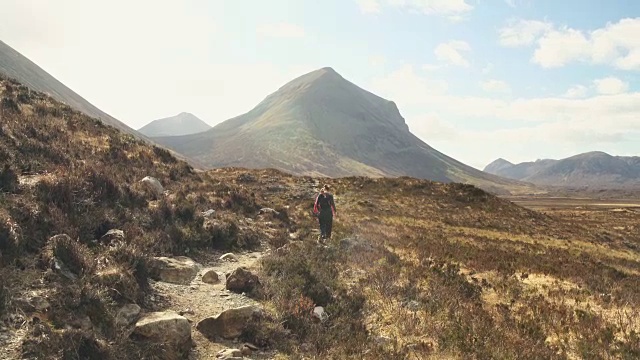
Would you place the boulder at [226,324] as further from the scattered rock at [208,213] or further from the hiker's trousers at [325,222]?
the hiker's trousers at [325,222]

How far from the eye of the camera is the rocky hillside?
255 inches

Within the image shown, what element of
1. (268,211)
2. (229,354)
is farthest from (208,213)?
(229,354)

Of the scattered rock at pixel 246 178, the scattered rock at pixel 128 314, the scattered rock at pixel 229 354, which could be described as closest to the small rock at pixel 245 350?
the scattered rock at pixel 229 354

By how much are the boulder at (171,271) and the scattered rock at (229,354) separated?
3.19m

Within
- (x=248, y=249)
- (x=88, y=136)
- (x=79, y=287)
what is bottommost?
(x=248, y=249)

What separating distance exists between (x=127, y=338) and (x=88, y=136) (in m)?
17.0

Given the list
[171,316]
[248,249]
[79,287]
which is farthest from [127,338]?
[248,249]

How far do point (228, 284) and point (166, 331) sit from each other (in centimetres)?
317

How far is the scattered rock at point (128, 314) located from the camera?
663cm

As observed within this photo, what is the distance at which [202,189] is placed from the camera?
21.5 m

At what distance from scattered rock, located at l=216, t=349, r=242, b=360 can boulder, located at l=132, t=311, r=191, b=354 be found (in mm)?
518

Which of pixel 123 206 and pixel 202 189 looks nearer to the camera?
pixel 123 206

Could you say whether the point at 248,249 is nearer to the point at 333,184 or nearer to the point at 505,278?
the point at 505,278

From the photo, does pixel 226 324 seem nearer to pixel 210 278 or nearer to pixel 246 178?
pixel 210 278
